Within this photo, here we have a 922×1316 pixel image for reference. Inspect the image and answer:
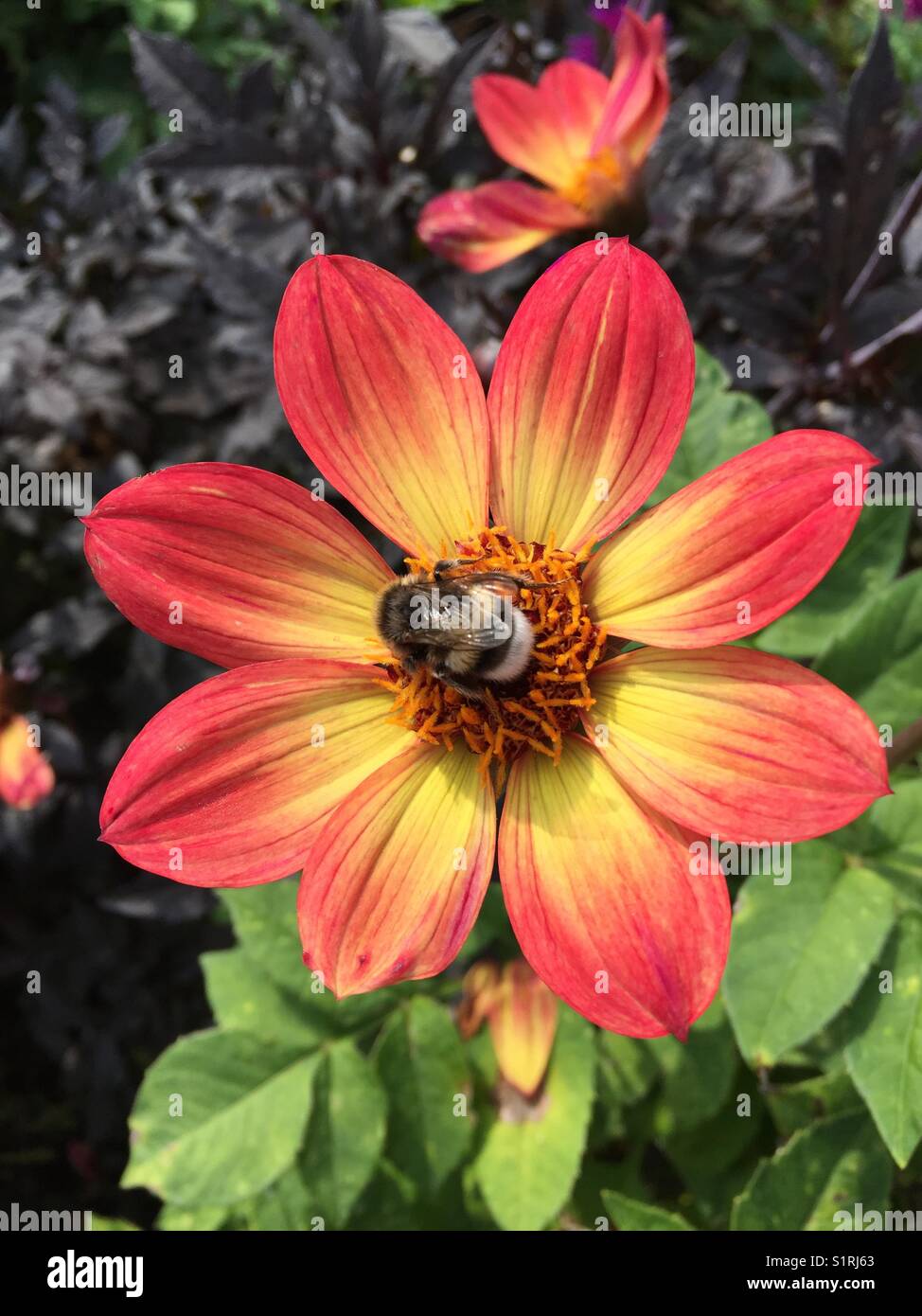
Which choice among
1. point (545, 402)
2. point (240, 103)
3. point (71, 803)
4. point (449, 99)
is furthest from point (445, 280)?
point (71, 803)

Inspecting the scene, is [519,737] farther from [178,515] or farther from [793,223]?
[793,223]

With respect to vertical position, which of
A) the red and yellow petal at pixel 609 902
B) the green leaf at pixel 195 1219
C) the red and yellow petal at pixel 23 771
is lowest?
the green leaf at pixel 195 1219

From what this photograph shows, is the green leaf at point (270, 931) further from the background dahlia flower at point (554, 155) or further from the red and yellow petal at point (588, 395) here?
the background dahlia flower at point (554, 155)

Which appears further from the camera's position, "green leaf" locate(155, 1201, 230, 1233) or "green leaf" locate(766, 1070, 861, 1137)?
"green leaf" locate(155, 1201, 230, 1233)

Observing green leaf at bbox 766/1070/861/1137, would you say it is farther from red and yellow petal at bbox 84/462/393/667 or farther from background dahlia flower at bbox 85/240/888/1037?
red and yellow petal at bbox 84/462/393/667

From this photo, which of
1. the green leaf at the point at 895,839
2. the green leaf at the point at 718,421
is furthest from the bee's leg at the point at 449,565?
the green leaf at the point at 895,839

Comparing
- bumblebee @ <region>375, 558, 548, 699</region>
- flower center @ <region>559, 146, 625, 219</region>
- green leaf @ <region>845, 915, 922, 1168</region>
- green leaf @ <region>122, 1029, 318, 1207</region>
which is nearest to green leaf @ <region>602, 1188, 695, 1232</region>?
green leaf @ <region>845, 915, 922, 1168</region>
